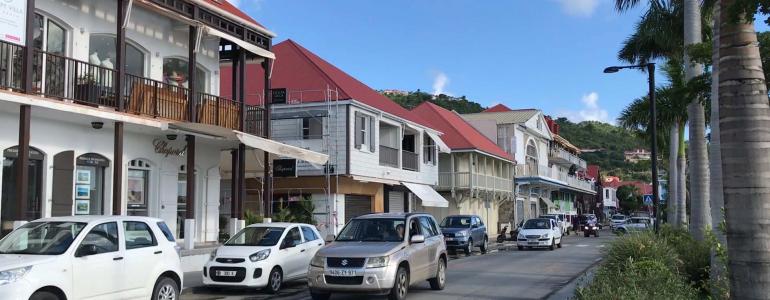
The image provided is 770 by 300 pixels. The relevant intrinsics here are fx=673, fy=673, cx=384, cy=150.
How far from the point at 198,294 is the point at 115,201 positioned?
349cm

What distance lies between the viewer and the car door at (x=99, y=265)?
9.19m

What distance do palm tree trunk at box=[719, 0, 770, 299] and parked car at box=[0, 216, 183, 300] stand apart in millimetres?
7877

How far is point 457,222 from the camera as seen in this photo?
2906 cm

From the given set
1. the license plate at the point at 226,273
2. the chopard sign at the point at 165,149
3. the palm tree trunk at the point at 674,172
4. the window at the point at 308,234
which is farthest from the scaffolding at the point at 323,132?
the license plate at the point at 226,273

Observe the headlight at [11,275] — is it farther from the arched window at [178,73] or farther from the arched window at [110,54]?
the arched window at [178,73]

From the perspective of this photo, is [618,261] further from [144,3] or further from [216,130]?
[144,3]

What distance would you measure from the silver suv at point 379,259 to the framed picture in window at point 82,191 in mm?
7156

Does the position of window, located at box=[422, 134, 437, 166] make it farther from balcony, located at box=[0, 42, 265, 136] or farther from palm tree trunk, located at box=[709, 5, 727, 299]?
palm tree trunk, located at box=[709, 5, 727, 299]

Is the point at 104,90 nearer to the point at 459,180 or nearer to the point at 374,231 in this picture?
the point at 374,231

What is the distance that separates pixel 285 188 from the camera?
29.4 m

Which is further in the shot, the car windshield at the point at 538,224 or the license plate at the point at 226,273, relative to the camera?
the car windshield at the point at 538,224

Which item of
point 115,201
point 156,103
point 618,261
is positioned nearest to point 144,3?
point 156,103

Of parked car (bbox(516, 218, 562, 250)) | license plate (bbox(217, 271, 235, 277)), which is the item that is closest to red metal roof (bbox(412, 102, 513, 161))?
parked car (bbox(516, 218, 562, 250))

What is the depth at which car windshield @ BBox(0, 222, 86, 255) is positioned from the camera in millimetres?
9281
